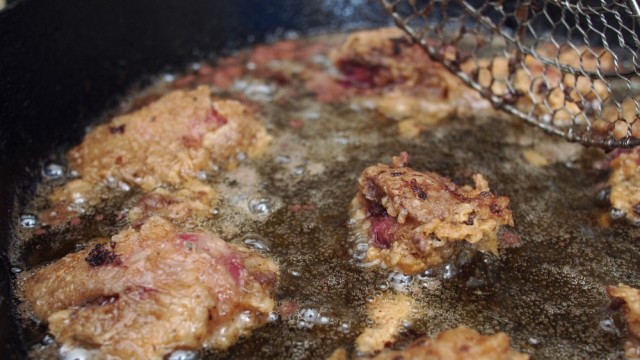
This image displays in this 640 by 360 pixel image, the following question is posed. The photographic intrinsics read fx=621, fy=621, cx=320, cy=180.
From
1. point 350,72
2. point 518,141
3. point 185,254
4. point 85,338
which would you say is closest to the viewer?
point 85,338

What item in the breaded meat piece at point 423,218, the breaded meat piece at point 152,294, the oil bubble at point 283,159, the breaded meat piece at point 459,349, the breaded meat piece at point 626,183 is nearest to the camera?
the breaded meat piece at point 459,349

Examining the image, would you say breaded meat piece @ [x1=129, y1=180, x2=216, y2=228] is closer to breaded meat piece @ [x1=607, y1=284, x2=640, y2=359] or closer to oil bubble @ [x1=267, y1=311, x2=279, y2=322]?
oil bubble @ [x1=267, y1=311, x2=279, y2=322]

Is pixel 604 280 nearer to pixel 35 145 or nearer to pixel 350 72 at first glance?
pixel 350 72

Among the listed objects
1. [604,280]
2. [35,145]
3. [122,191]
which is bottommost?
[604,280]

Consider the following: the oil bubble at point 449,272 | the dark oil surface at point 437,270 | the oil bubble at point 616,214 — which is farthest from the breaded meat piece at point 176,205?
the oil bubble at point 616,214

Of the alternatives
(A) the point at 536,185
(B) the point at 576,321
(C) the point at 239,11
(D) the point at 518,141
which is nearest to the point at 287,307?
(B) the point at 576,321

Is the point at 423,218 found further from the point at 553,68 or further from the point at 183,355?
the point at 553,68

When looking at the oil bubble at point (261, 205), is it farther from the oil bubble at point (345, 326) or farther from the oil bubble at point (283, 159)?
the oil bubble at point (345, 326)
